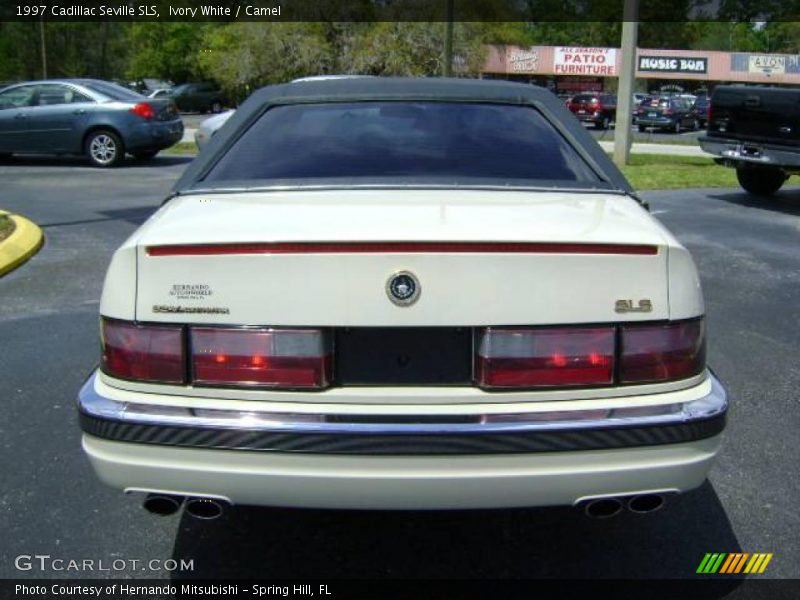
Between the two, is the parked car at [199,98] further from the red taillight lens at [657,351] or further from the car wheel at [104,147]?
the red taillight lens at [657,351]

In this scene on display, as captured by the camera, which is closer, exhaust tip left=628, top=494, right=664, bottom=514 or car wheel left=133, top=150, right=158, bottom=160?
exhaust tip left=628, top=494, right=664, bottom=514

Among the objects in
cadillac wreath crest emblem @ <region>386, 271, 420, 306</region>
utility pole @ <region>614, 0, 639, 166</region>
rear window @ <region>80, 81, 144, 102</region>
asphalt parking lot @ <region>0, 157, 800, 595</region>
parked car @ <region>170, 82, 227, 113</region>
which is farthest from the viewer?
parked car @ <region>170, 82, 227, 113</region>

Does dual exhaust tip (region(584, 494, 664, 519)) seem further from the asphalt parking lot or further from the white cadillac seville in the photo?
the asphalt parking lot

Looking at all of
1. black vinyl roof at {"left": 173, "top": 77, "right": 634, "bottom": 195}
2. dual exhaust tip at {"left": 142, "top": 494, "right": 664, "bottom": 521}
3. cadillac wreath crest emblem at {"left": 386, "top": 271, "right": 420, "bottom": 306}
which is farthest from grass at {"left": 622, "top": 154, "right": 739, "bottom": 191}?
cadillac wreath crest emblem at {"left": 386, "top": 271, "right": 420, "bottom": 306}

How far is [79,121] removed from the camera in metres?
14.6

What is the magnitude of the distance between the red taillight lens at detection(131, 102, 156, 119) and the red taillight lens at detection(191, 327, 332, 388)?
13.2 m

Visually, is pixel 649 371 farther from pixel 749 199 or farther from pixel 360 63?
→ pixel 360 63

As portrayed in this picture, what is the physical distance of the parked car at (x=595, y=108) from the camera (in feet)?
116

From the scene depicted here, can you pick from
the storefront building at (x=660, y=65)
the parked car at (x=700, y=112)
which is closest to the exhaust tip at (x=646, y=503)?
the parked car at (x=700, y=112)

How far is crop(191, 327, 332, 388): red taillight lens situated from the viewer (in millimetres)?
2412

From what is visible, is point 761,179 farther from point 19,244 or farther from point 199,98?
point 199,98

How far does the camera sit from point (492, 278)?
2.38m

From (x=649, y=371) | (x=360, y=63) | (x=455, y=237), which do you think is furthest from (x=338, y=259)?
(x=360, y=63)

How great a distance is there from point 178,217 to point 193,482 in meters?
0.86
